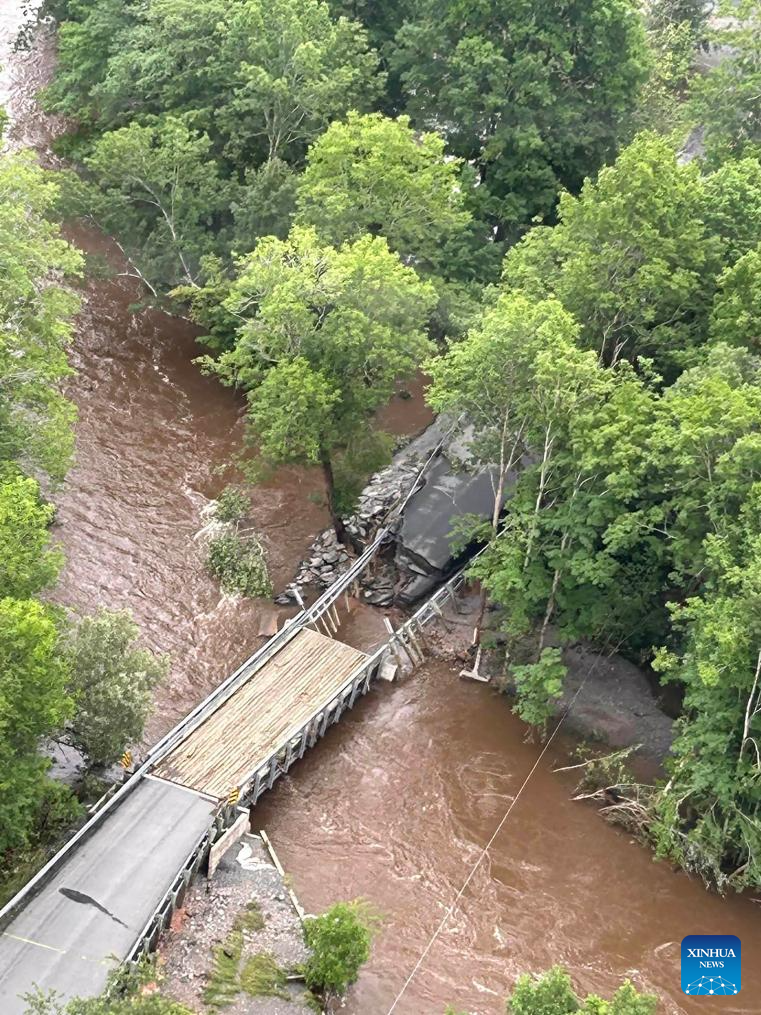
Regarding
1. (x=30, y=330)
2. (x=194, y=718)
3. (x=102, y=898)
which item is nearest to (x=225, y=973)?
(x=102, y=898)

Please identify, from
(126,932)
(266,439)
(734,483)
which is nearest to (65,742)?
(126,932)

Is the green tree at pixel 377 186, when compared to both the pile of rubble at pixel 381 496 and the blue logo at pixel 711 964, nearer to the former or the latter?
the pile of rubble at pixel 381 496

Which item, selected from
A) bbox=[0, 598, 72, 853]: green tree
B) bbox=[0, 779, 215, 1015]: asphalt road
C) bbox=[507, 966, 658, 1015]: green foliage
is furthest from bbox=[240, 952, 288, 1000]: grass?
bbox=[0, 598, 72, 853]: green tree

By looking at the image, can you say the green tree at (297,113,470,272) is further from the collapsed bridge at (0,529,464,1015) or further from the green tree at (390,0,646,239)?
the collapsed bridge at (0,529,464,1015)

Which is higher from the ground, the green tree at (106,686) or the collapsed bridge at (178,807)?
the green tree at (106,686)

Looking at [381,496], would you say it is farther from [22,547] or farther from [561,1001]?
[561,1001]

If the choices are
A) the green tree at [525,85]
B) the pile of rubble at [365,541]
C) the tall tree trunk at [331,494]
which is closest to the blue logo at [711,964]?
the pile of rubble at [365,541]

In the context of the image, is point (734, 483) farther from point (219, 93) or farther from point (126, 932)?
point (219, 93)
